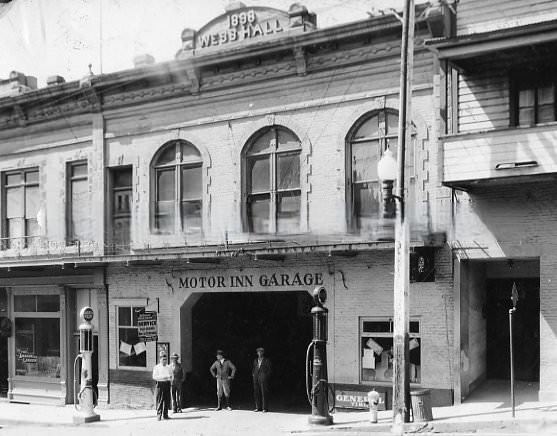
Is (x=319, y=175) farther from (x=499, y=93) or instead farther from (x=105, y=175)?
(x=105, y=175)

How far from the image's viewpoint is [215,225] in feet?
69.1

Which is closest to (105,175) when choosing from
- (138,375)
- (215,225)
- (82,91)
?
(82,91)

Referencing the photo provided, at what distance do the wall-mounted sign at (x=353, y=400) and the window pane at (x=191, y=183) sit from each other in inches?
275

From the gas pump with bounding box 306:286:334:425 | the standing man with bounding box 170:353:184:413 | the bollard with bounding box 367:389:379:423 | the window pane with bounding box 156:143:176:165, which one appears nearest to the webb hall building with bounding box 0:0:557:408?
the window pane with bounding box 156:143:176:165

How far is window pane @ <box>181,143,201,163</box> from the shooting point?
71.3 ft

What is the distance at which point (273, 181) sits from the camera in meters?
20.2

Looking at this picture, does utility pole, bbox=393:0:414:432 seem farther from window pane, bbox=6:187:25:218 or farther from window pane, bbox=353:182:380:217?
window pane, bbox=6:187:25:218

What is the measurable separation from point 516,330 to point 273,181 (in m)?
7.29

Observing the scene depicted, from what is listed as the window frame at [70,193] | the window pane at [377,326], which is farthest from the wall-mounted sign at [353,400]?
the window frame at [70,193]

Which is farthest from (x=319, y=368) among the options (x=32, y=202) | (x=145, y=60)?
(x=32, y=202)

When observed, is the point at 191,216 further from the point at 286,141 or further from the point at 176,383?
the point at 176,383

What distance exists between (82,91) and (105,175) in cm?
270

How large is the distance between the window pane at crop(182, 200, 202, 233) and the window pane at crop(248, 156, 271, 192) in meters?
1.88

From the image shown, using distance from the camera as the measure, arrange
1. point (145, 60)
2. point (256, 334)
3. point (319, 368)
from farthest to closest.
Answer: point (256, 334) < point (145, 60) < point (319, 368)
